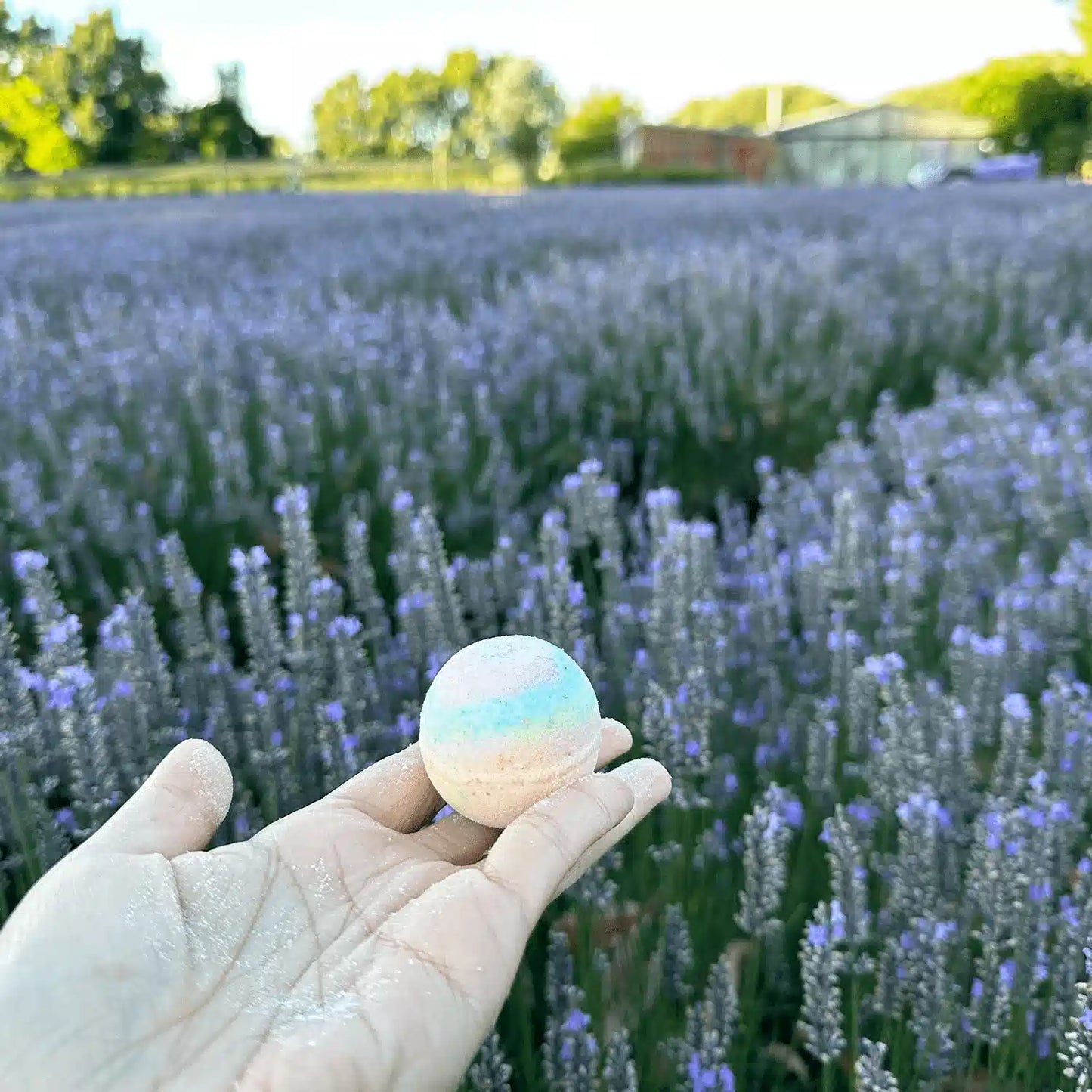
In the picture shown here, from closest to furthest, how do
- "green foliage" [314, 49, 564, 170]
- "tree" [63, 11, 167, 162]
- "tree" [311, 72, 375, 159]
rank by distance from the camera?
"tree" [63, 11, 167, 162]
"green foliage" [314, 49, 564, 170]
"tree" [311, 72, 375, 159]

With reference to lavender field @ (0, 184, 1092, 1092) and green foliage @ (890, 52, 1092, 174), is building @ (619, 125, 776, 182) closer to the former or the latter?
green foliage @ (890, 52, 1092, 174)

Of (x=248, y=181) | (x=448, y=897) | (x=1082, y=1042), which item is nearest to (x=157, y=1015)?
(x=448, y=897)

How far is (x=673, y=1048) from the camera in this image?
1.46m

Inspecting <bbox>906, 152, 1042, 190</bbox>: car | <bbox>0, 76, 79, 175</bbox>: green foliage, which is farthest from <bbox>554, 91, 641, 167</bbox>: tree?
<bbox>0, 76, 79, 175</bbox>: green foliage

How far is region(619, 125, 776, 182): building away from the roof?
1549mm

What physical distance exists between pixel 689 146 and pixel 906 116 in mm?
13654

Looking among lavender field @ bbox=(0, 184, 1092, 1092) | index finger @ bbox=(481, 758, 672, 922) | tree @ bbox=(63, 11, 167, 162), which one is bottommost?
lavender field @ bbox=(0, 184, 1092, 1092)

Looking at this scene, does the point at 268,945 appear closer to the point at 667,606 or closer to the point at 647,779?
the point at 647,779

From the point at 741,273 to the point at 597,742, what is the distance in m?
4.49

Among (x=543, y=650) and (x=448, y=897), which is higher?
(x=543, y=650)

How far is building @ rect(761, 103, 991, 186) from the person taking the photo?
62.9m

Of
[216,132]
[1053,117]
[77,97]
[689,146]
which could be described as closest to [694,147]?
[689,146]

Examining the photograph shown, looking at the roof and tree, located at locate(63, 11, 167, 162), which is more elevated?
the roof

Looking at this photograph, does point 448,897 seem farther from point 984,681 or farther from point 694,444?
point 694,444
